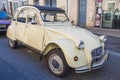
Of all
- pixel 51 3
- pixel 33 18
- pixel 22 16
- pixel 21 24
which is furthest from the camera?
pixel 51 3

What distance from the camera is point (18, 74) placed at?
498 cm

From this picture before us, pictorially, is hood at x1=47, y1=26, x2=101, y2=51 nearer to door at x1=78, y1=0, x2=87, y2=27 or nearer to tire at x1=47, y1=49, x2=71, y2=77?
tire at x1=47, y1=49, x2=71, y2=77

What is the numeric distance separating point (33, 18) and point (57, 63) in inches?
76.8

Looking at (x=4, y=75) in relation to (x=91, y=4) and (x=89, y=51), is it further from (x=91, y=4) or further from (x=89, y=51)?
(x=91, y=4)

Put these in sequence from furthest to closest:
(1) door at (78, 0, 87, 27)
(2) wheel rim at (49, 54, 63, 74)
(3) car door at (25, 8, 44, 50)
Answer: (1) door at (78, 0, 87, 27)
(3) car door at (25, 8, 44, 50)
(2) wheel rim at (49, 54, 63, 74)

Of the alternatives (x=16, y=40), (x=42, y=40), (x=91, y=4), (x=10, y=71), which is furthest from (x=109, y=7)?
(x=10, y=71)

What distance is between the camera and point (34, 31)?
5938mm

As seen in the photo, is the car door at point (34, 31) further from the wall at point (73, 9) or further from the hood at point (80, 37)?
the wall at point (73, 9)

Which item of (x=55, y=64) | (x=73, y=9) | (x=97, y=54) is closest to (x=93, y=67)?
(x=97, y=54)

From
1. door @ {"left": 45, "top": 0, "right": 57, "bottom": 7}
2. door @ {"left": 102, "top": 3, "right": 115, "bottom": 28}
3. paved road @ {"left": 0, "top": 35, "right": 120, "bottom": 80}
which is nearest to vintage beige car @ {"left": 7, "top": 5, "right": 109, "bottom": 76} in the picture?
paved road @ {"left": 0, "top": 35, "right": 120, "bottom": 80}

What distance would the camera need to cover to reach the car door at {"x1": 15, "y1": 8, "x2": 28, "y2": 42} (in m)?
6.64

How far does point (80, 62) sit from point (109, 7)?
35.2 ft

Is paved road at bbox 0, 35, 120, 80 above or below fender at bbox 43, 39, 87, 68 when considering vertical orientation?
below

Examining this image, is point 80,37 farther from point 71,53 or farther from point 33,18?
point 33,18
